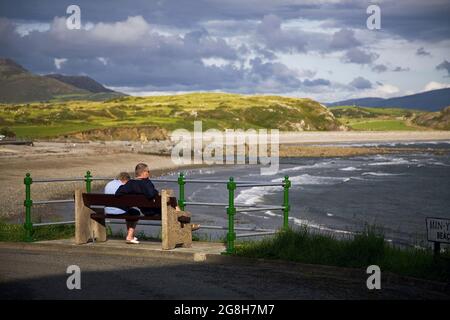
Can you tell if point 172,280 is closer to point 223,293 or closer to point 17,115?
point 223,293

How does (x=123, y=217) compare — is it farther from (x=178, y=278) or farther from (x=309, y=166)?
(x=309, y=166)

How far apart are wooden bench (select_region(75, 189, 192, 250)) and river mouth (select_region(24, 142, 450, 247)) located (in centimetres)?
140

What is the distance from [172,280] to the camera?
10844mm

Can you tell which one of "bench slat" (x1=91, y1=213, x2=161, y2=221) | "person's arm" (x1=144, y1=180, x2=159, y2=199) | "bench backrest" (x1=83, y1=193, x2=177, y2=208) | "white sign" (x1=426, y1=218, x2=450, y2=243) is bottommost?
"bench slat" (x1=91, y1=213, x2=161, y2=221)

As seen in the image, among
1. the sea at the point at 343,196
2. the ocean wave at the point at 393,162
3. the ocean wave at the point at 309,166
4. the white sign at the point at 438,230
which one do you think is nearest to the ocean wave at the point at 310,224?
the sea at the point at 343,196

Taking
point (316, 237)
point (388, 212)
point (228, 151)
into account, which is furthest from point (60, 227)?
point (228, 151)

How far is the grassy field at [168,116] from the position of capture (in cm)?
11112

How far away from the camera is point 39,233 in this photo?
Answer: 15.7 m

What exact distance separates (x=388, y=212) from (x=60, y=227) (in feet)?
63.4

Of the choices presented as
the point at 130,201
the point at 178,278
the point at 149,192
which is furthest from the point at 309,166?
the point at 178,278

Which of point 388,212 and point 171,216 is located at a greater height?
point 171,216

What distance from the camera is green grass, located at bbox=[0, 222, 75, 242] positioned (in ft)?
50.3

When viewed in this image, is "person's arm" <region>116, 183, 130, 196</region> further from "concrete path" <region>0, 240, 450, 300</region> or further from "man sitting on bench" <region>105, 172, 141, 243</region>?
"concrete path" <region>0, 240, 450, 300</region>

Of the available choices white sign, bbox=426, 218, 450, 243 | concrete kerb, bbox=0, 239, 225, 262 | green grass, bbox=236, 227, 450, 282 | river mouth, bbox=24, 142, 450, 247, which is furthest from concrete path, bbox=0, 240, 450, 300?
river mouth, bbox=24, 142, 450, 247
